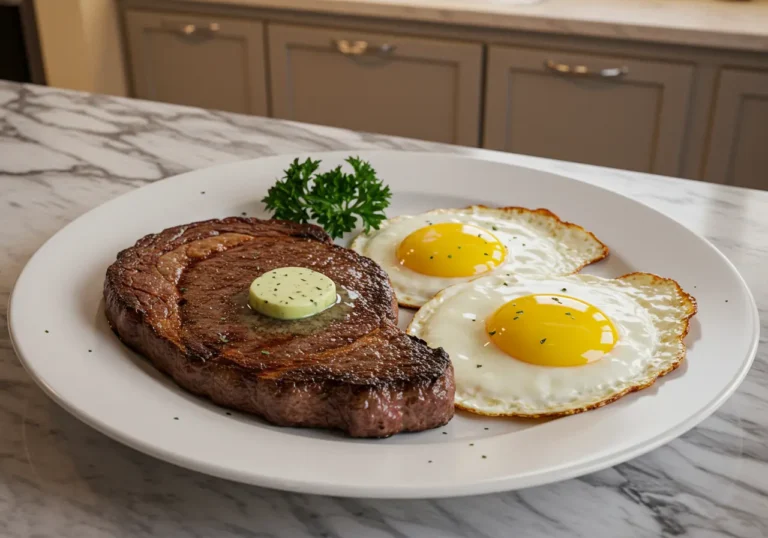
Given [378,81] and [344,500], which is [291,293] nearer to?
[344,500]

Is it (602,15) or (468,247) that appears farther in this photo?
(602,15)

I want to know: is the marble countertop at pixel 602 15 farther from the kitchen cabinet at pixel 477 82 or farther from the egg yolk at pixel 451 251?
the egg yolk at pixel 451 251

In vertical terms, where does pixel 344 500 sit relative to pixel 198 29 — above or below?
below

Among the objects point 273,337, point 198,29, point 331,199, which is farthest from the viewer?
point 198,29

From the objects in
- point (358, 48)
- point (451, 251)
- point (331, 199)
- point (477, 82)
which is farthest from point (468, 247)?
point (358, 48)

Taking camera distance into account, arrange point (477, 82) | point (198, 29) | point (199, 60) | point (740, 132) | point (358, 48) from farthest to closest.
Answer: point (199, 60)
point (198, 29)
point (358, 48)
point (477, 82)
point (740, 132)

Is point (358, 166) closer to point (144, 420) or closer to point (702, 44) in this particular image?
point (144, 420)

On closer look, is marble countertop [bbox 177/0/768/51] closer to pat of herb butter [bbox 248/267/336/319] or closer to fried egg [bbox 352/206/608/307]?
fried egg [bbox 352/206/608/307]
